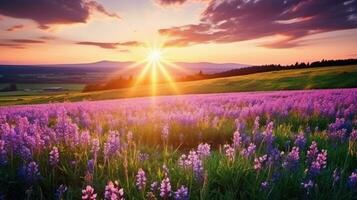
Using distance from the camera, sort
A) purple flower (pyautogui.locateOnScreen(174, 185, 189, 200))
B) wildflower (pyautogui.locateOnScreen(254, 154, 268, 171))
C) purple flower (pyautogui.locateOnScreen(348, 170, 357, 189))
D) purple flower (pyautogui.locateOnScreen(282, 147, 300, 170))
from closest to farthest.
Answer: purple flower (pyautogui.locateOnScreen(174, 185, 189, 200))
purple flower (pyautogui.locateOnScreen(348, 170, 357, 189))
wildflower (pyautogui.locateOnScreen(254, 154, 268, 171))
purple flower (pyautogui.locateOnScreen(282, 147, 300, 170))

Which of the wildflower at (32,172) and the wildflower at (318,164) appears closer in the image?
the wildflower at (318,164)

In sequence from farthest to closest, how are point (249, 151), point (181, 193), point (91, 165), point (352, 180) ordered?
point (249, 151) → point (91, 165) → point (352, 180) → point (181, 193)

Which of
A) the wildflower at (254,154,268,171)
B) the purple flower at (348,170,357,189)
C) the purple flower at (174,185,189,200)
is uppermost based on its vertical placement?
the purple flower at (174,185,189,200)

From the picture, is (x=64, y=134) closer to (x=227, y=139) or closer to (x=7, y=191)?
(x=7, y=191)

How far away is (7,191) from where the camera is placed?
3.69 m

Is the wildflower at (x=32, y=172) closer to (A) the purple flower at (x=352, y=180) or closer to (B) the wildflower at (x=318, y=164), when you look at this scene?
(B) the wildflower at (x=318, y=164)

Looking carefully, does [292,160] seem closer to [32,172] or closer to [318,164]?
[318,164]

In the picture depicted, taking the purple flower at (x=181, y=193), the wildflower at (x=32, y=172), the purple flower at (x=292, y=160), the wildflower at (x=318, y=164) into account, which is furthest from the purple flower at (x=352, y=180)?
the wildflower at (x=32, y=172)

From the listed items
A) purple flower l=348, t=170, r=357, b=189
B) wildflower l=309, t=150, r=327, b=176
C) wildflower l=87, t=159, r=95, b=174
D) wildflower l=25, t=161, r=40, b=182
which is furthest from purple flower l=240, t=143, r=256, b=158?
wildflower l=25, t=161, r=40, b=182

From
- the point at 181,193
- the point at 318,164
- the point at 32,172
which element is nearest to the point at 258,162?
the point at 318,164

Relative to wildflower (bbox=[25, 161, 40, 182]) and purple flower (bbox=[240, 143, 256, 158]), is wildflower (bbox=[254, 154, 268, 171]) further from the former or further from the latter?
wildflower (bbox=[25, 161, 40, 182])

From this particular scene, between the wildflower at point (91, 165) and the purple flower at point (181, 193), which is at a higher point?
the purple flower at point (181, 193)

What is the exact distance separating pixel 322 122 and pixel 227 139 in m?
3.31

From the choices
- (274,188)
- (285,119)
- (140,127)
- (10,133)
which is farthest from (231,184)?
(285,119)
